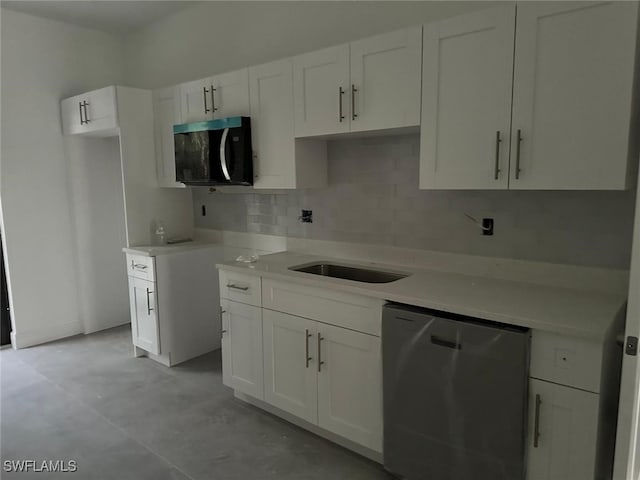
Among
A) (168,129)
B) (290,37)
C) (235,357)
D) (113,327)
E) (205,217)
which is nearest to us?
(235,357)

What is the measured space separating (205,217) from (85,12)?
2.03 meters

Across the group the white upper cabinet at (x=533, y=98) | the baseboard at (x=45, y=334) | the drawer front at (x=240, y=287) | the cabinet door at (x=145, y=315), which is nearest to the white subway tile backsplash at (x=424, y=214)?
the white upper cabinet at (x=533, y=98)

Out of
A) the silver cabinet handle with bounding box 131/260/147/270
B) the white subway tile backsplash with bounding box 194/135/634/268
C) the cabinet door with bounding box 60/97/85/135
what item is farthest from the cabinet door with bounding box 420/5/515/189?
the cabinet door with bounding box 60/97/85/135

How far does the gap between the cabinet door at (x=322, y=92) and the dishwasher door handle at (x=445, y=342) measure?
123cm

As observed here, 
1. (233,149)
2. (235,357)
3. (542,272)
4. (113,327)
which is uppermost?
(233,149)

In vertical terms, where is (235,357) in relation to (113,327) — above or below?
above

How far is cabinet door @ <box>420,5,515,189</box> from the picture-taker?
194 centimetres

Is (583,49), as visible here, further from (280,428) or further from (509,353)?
(280,428)

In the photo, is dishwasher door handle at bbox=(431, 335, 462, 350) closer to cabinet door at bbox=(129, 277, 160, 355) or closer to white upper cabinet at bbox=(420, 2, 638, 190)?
white upper cabinet at bbox=(420, 2, 638, 190)

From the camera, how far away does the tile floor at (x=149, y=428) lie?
2.29m

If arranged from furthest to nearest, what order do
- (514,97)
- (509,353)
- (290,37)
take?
(290,37), (514,97), (509,353)

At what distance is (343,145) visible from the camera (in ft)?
9.75

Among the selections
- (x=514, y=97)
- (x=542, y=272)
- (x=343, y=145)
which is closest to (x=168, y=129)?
(x=343, y=145)

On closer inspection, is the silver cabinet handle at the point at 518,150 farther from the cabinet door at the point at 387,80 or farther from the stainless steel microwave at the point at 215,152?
the stainless steel microwave at the point at 215,152
